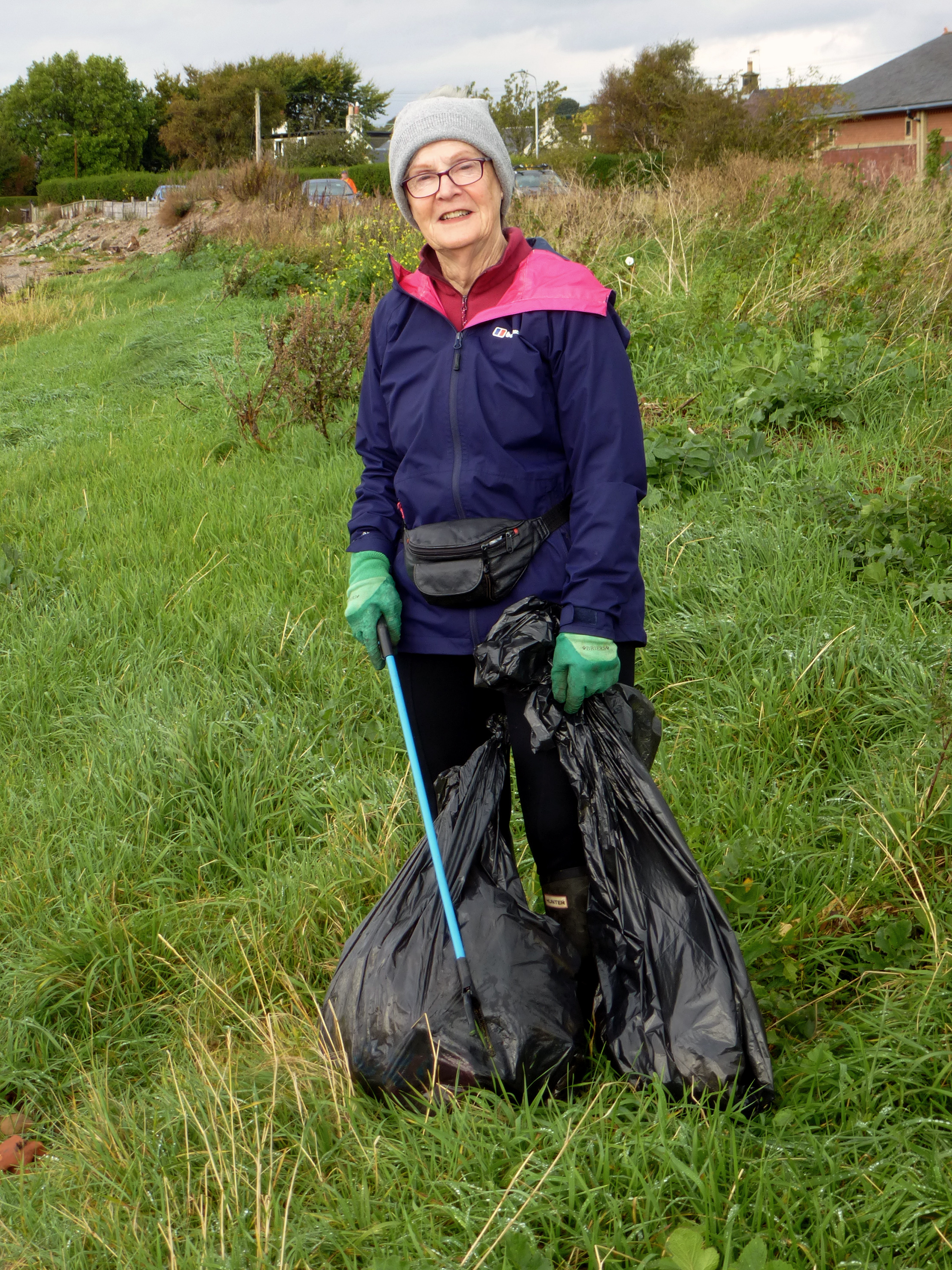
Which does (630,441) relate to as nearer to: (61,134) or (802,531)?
(802,531)

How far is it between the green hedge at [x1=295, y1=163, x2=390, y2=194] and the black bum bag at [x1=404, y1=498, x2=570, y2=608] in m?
27.1

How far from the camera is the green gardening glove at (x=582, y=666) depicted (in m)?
1.75

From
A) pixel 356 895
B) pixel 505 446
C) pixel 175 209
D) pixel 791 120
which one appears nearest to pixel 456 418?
pixel 505 446

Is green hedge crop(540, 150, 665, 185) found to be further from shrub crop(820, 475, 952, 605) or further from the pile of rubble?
the pile of rubble

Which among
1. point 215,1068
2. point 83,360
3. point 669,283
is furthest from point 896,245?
point 83,360

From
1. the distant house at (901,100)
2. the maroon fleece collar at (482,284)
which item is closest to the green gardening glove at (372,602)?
the maroon fleece collar at (482,284)

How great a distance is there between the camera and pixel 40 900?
2.56m

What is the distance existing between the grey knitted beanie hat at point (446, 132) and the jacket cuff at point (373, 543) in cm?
65

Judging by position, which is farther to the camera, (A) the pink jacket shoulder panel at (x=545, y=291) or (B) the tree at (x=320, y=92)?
(B) the tree at (x=320, y=92)

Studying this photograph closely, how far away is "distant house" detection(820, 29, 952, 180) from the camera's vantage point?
104 feet

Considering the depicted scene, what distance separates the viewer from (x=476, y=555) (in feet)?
6.14

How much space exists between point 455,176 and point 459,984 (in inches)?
61.3

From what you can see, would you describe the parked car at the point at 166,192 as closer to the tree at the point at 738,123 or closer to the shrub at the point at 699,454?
the tree at the point at 738,123

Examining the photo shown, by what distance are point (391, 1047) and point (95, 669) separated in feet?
7.89
